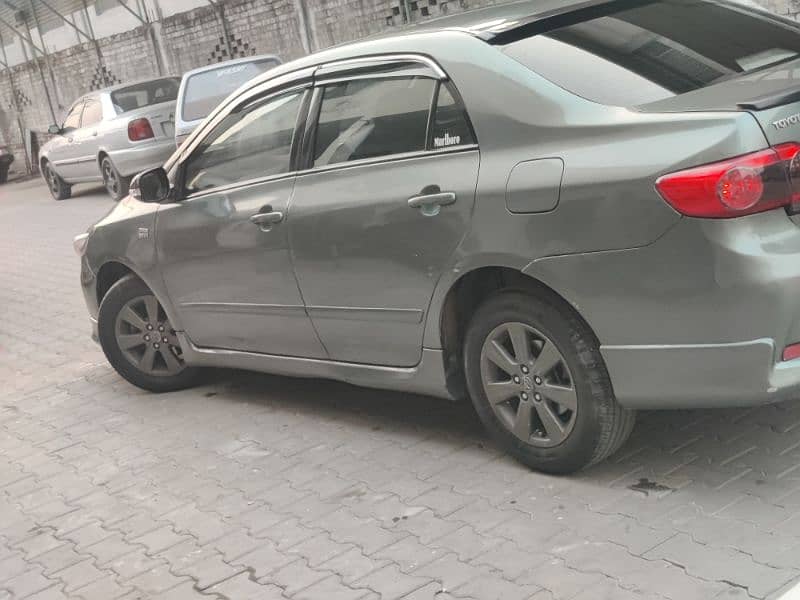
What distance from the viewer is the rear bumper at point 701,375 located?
127 inches

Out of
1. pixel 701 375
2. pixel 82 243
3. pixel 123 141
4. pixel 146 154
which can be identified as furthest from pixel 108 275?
pixel 123 141

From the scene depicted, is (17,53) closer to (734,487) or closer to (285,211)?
(285,211)

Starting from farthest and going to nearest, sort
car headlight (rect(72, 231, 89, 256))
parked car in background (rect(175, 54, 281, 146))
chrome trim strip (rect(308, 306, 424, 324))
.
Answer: parked car in background (rect(175, 54, 281, 146)), car headlight (rect(72, 231, 89, 256)), chrome trim strip (rect(308, 306, 424, 324))

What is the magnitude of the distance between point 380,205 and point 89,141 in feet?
42.6

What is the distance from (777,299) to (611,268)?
527 mm

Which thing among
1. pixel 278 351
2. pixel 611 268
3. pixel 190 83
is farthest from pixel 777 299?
pixel 190 83

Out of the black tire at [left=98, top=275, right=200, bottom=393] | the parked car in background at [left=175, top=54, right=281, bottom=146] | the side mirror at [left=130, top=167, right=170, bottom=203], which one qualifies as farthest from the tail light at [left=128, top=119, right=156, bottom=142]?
the side mirror at [left=130, top=167, right=170, bottom=203]

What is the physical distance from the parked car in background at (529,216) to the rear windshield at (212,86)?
818 centimetres

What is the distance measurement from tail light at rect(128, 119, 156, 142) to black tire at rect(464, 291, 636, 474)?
1189 cm

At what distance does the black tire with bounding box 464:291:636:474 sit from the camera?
11.8 feet

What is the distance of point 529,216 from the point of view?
356cm

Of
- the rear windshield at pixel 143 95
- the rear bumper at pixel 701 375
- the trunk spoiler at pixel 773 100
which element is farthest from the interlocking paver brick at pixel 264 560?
the rear windshield at pixel 143 95

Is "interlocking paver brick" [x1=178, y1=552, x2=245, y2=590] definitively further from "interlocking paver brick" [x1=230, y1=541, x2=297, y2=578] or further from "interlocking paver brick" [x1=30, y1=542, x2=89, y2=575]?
"interlocking paver brick" [x1=30, y1=542, x2=89, y2=575]

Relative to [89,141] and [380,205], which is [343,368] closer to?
[380,205]
